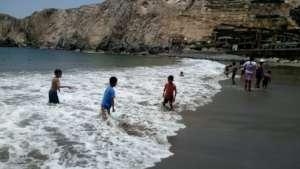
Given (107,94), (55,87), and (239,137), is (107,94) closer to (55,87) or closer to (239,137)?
(55,87)

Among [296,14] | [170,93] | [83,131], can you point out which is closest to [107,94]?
[83,131]

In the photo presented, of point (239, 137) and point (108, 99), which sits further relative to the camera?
point (108, 99)

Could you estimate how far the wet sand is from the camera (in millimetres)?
7195

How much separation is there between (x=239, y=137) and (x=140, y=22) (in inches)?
3736

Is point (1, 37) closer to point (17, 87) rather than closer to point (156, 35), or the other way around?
point (156, 35)

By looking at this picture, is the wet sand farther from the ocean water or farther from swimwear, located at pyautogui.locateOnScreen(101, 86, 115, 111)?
swimwear, located at pyautogui.locateOnScreen(101, 86, 115, 111)

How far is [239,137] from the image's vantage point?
9008mm

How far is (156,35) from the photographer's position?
95.4 m

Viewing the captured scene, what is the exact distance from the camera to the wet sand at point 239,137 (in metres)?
7.20

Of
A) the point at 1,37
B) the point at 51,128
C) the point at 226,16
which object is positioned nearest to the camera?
the point at 51,128

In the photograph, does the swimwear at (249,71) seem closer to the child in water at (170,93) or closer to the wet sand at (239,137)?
the wet sand at (239,137)

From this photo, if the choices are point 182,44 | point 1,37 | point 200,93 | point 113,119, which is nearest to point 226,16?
point 182,44

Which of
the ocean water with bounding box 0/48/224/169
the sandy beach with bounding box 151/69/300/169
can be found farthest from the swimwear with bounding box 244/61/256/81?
the ocean water with bounding box 0/48/224/169

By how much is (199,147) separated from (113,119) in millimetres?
2963
